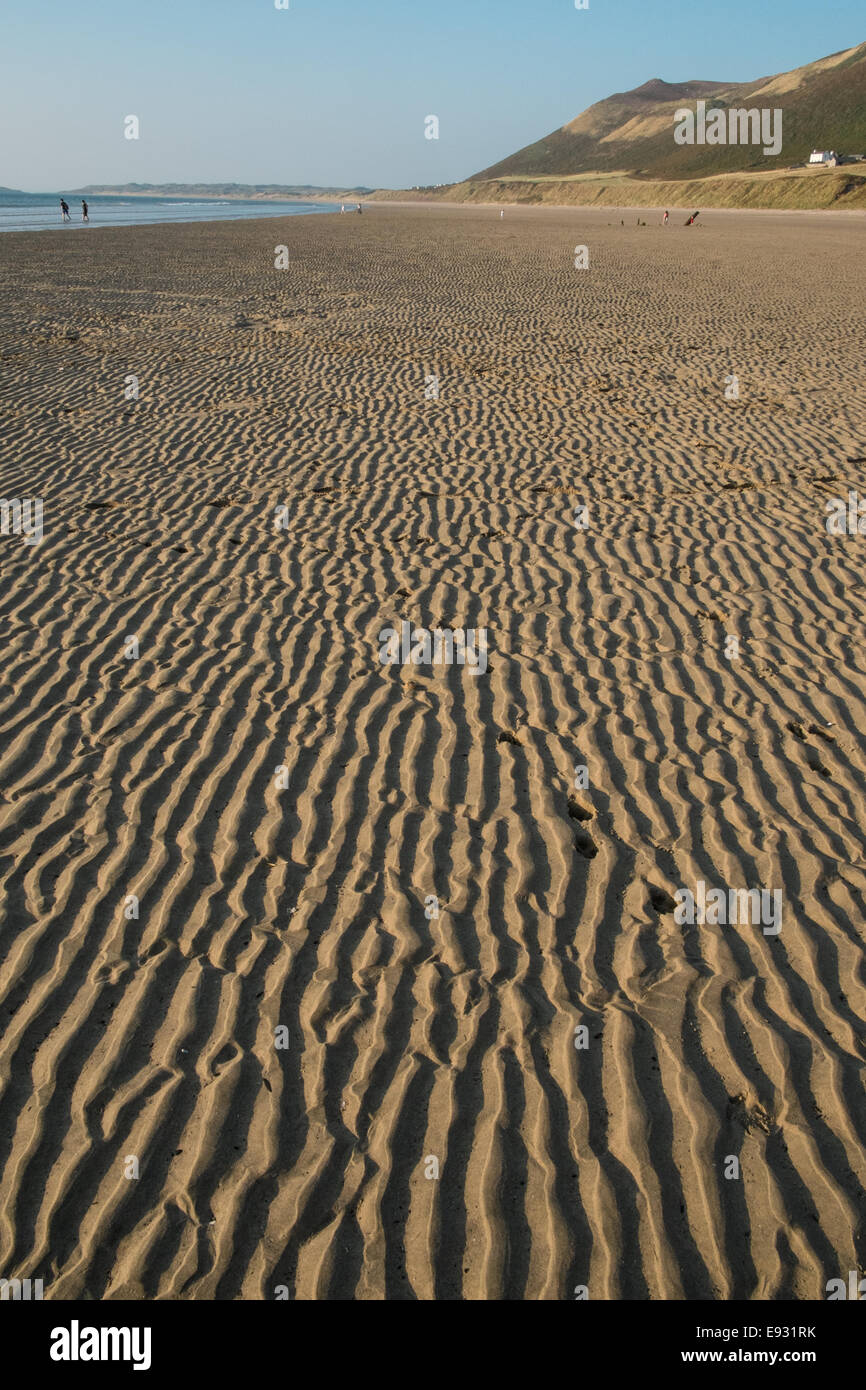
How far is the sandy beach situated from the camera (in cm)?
291

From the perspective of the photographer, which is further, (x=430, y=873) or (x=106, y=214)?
(x=106, y=214)

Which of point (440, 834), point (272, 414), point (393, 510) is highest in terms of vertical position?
point (272, 414)

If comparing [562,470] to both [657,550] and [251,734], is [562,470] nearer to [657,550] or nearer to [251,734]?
[657,550]

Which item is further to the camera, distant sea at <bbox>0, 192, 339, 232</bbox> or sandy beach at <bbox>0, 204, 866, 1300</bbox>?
distant sea at <bbox>0, 192, 339, 232</bbox>

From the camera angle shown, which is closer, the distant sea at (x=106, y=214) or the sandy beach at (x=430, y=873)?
the sandy beach at (x=430, y=873)

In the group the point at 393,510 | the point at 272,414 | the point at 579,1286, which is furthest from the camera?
the point at 272,414

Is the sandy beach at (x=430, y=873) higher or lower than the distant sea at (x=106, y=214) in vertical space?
lower

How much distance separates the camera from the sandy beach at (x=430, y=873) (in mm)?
2914

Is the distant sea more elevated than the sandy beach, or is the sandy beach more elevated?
the distant sea

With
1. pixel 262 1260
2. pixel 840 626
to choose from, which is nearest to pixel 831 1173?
pixel 262 1260

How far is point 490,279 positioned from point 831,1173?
26.7 meters

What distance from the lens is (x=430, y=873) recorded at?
427 centimetres

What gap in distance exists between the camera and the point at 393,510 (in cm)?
883

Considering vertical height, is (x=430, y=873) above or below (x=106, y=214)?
below
